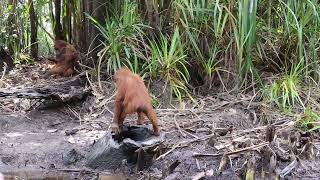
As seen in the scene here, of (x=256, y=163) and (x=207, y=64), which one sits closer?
(x=256, y=163)

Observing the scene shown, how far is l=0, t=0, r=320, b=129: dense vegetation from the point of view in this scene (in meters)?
5.97

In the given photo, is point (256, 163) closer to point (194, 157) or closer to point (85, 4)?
point (194, 157)

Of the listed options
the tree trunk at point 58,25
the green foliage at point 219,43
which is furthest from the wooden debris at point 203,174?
the tree trunk at point 58,25

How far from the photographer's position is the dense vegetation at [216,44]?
597cm

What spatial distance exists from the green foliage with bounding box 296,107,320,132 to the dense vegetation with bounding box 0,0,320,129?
44 centimetres

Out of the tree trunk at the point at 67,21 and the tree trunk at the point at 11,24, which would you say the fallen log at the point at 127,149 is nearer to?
the tree trunk at the point at 67,21

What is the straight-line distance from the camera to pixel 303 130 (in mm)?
5000

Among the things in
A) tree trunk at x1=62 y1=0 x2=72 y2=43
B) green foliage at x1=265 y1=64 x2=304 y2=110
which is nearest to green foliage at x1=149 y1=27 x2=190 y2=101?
green foliage at x1=265 y1=64 x2=304 y2=110

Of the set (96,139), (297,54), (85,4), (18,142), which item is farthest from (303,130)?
(85,4)

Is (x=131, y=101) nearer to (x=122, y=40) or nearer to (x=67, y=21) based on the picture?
(x=122, y=40)

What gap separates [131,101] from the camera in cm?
470

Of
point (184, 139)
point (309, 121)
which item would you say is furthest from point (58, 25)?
point (309, 121)

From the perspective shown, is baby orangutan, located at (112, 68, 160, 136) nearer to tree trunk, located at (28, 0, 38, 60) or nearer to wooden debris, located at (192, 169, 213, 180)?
wooden debris, located at (192, 169, 213, 180)

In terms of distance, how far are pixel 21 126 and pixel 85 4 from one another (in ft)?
6.90
